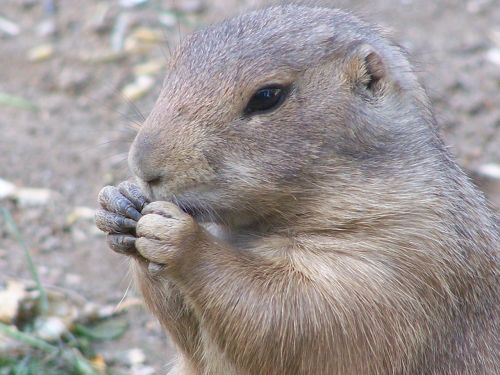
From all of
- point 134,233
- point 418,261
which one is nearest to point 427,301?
point 418,261

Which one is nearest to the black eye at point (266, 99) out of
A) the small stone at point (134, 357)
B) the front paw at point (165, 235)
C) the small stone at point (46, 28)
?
the front paw at point (165, 235)

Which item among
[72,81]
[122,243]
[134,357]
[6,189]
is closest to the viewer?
[122,243]

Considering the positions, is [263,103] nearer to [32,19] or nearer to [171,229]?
[171,229]

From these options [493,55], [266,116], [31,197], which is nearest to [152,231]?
[266,116]

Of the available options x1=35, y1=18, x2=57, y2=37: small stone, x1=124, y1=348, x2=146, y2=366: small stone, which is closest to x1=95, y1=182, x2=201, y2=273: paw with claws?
x1=124, y1=348, x2=146, y2=366: small stone

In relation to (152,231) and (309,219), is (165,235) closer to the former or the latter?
(152,231)
